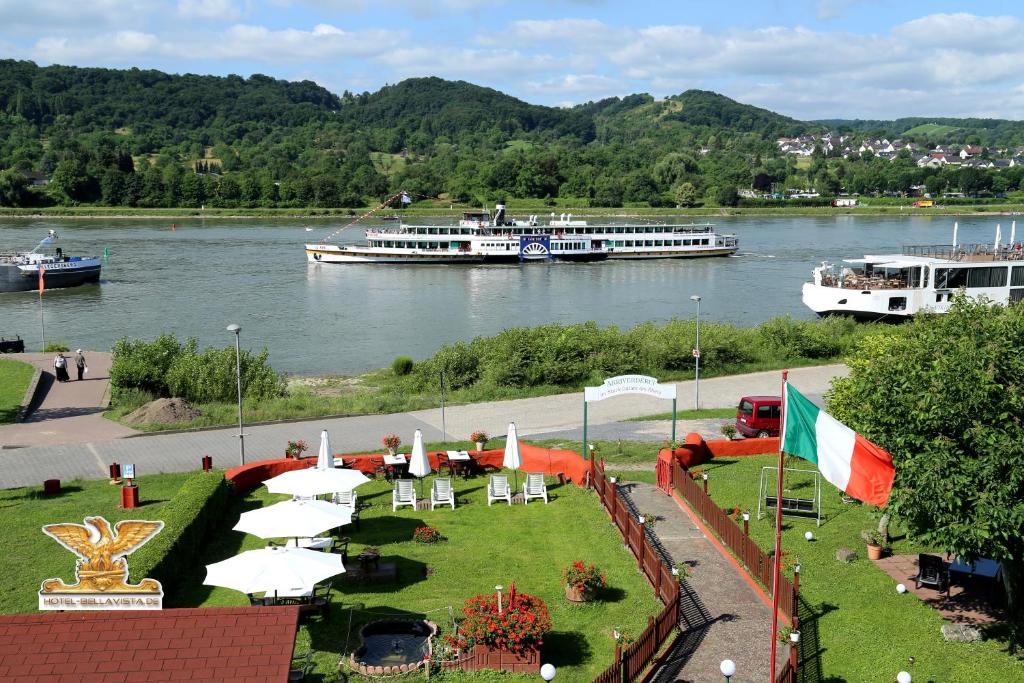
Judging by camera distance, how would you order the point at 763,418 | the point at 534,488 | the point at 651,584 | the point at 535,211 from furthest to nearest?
the point at 535,211 < the point at 763,418 < the point at 534,488 < the point at 651,584

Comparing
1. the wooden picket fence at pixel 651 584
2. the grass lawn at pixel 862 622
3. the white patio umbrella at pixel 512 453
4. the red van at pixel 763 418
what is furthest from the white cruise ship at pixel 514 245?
the grass lawn at pixel 862 622

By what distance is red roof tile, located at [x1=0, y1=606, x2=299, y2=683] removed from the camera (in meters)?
8.98

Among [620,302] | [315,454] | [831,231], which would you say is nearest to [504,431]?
[315,454]

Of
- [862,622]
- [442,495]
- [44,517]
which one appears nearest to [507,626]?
[862,622]

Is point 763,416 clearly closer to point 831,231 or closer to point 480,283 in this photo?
point 480,283

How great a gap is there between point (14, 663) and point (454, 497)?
30.2ft

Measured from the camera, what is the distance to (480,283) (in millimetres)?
72000

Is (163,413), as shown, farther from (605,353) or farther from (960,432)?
(960,432)

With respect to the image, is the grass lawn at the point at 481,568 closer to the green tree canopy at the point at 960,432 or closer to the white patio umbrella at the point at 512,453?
the white patio umbrella at the point at 512,453

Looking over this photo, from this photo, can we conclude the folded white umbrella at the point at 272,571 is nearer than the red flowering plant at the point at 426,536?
Yes

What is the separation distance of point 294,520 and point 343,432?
10093 mm

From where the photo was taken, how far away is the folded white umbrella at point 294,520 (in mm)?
13266

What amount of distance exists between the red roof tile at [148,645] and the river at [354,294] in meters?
28.9

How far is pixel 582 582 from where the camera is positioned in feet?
40.5
